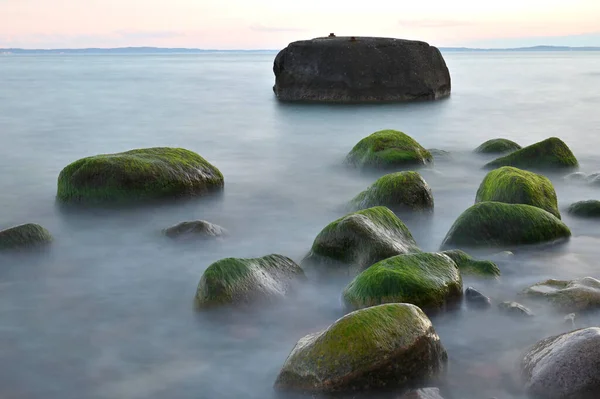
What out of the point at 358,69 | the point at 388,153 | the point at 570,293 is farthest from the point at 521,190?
the point at 358,69

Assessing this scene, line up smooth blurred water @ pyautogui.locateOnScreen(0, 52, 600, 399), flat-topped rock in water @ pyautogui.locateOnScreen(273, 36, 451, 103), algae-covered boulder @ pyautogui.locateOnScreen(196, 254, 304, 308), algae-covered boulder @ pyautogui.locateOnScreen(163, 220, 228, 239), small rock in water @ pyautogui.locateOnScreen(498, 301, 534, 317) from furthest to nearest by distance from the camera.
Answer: flat-topped rock in water @ pyautogui.locateOnScreen(273, 36, 451, 103)
algae-covered boulder @ pyautogui.locateOnScreen(163, 220, 228, 239)
algae-covered boulder @ pyautogui.locateOnScreen(196, 254, 304, 308)
small rock in water @ pyautogui.locateOnScreen(498, 301, 534, 317)
smooth blurred water @ pyautogui.locateOnScreen(0, 52, 600, 399)

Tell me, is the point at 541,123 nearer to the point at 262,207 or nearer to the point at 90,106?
the point at 262,207

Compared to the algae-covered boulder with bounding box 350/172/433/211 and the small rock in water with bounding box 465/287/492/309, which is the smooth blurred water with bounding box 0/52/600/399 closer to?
the small rock in water with bounding box 465/287/492/309

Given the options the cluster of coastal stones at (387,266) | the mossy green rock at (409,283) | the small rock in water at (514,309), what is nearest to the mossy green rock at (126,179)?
the cluster of coastal stones at (387,266)

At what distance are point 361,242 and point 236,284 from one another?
1.28 metres

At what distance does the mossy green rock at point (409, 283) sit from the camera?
15.6 feet

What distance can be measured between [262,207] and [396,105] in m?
11.7

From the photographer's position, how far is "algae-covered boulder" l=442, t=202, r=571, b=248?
6371 millimetres

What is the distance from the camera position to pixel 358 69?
65.0 feet

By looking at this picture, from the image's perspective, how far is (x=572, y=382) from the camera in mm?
3646

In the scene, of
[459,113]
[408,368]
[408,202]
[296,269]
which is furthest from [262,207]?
[459,113]

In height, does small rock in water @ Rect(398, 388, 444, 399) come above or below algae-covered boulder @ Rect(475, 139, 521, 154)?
below

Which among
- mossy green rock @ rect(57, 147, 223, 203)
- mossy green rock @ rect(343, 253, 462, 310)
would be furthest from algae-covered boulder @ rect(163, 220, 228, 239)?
mossy green rock @ rect(343, 253, 462, 310)

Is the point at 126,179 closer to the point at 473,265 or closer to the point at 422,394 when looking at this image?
the point at 473,265
